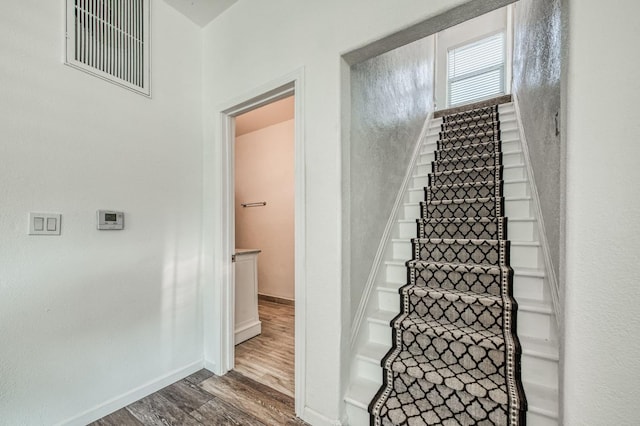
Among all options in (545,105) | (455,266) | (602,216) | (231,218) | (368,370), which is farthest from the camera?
(231,218)

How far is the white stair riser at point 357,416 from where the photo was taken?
148 cm

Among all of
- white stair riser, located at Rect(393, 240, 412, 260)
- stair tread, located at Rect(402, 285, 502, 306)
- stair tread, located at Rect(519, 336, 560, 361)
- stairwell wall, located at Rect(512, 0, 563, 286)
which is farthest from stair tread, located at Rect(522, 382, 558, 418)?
white stair riser, located at Rect(393, 240, 412, 260)

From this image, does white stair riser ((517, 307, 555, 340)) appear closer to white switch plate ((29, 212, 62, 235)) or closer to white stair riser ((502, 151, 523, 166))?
white stair riser ((502, 151, 523, 166))

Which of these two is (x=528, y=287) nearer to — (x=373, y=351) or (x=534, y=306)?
(x=534, y=306)

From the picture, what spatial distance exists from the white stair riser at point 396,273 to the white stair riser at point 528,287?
2.21ft

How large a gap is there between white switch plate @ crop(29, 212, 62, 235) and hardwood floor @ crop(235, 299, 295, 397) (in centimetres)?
153

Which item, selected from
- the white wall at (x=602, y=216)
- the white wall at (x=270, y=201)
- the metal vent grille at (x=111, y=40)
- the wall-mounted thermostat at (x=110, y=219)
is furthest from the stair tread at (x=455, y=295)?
the white wall at (x=270, y=201)

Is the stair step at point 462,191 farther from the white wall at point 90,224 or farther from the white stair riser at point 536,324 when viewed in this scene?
the white wall at point 90,224

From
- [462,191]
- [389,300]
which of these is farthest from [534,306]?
[462,191]

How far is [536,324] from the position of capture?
1529 mm

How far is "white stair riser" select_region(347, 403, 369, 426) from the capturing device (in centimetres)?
148

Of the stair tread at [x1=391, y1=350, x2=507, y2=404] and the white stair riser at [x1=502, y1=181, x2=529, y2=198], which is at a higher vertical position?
the white stair riser at [x1=502, y1=181, x2=529, y2=198]

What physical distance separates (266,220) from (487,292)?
10.6ft

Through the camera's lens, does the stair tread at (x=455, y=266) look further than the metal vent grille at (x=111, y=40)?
Yes
